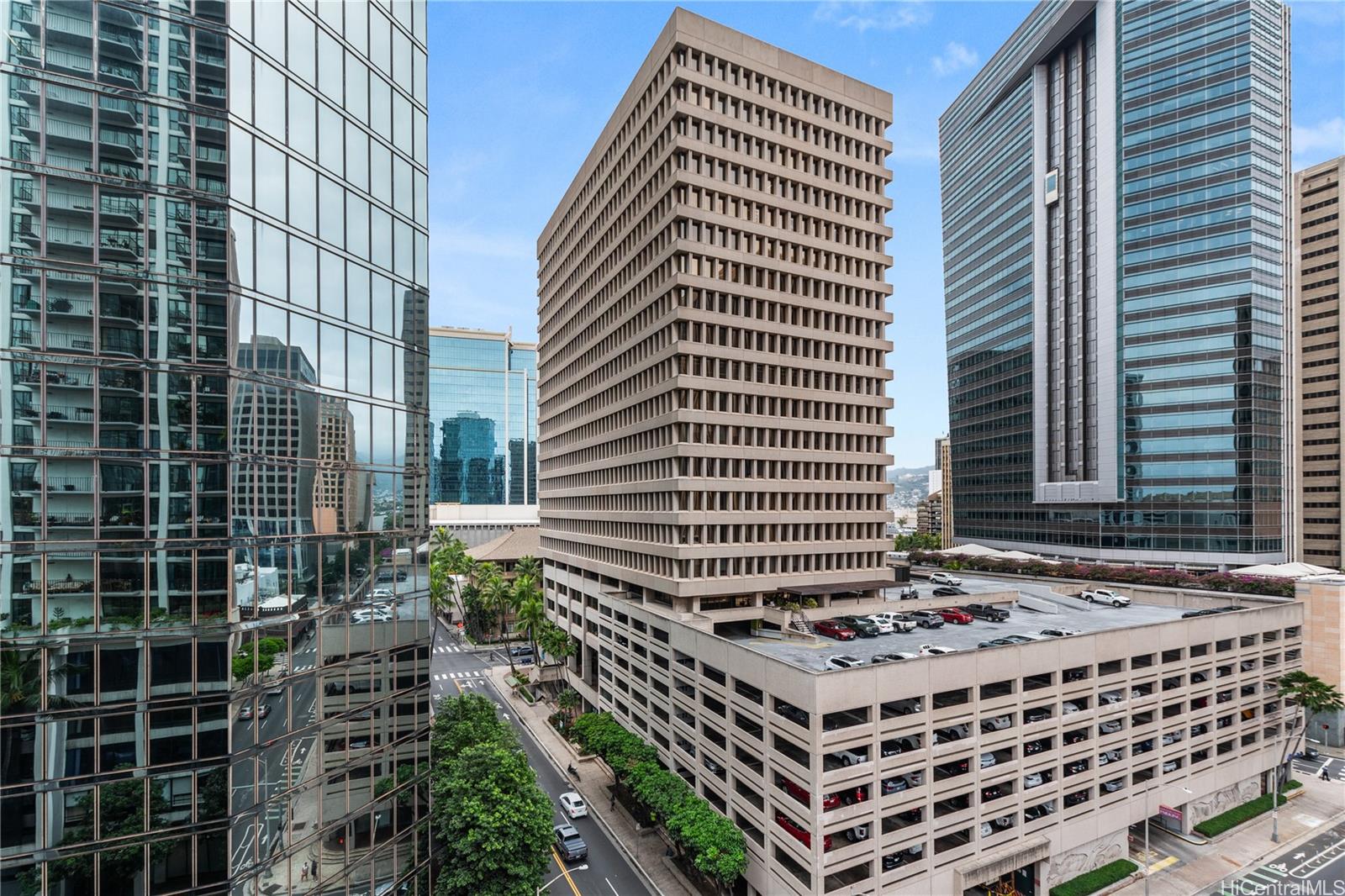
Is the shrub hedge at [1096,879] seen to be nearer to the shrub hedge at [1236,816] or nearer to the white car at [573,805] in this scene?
the shrub hedge at [1236,816]

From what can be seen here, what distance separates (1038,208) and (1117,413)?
43.6 meters

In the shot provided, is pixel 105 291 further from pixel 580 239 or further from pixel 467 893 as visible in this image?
pixel 580 239

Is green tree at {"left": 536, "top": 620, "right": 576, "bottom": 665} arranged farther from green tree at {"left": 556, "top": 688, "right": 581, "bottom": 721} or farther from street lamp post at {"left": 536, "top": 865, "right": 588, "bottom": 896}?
street lamp post at {"left": 536, "top": 865, "right": 588, "bottom": 896}

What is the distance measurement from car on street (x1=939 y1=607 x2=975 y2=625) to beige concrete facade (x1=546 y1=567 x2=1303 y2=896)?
5964 millimetres

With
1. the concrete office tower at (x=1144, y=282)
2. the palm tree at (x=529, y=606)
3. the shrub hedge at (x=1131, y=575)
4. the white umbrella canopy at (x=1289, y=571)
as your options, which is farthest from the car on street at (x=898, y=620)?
the concrete office tower at (x=1144, y=282)

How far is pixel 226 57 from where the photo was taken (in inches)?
1013

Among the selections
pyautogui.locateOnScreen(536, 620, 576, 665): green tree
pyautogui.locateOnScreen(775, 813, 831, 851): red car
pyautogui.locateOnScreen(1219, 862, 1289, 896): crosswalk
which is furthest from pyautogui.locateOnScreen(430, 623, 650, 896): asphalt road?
pyautogui.locateOnScreen(1219, 862, 1289, 896): crosswalk

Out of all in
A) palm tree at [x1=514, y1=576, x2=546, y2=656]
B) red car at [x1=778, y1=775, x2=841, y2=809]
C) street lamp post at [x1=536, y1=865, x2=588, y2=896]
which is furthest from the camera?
palm tree at [x1=514, y1=576, x2=546, y2=656]

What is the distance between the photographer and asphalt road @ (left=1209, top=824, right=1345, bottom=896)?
160 feet

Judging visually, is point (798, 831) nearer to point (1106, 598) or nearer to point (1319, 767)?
point (1106, 598)

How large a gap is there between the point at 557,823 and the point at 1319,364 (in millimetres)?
157859

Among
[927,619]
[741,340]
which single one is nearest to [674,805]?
[927,619]

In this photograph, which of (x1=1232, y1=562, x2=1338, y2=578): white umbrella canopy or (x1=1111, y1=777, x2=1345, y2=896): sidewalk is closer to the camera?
(x1=1111, y1=777, x2=1345, y2=896): sidewalk

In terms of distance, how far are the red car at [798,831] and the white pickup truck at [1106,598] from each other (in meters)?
51.9
